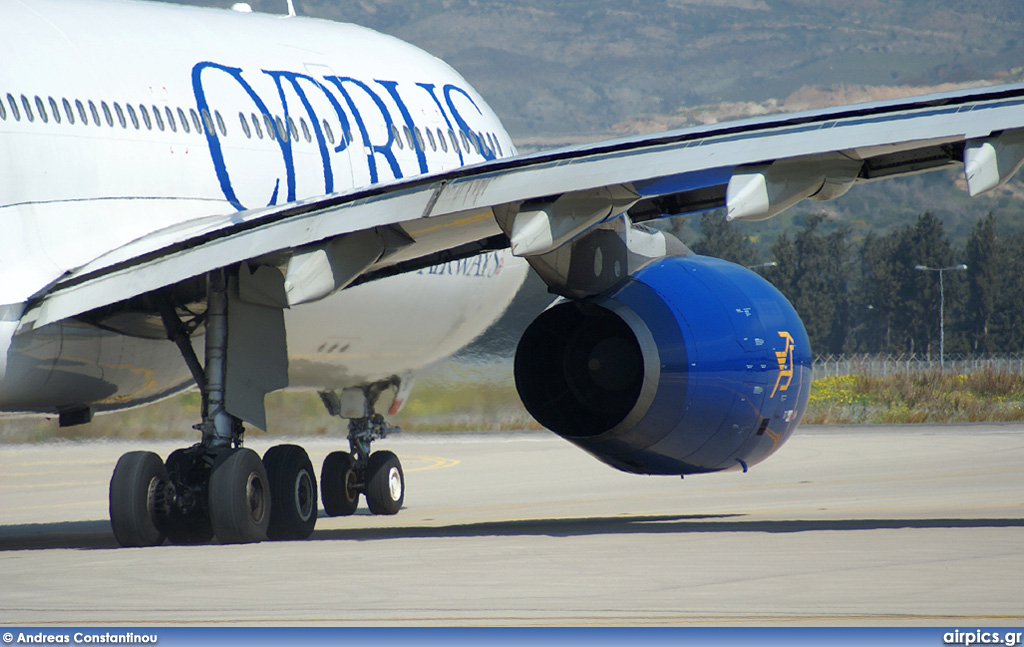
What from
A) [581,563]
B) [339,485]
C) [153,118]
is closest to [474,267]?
[339,485]

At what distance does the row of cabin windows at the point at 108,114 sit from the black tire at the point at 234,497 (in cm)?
235

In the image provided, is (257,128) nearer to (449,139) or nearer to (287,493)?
(287,493)

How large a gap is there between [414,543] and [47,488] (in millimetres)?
13162

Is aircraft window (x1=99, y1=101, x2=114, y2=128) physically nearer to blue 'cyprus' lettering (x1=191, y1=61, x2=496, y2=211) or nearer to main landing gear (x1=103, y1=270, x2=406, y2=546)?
blue 'cyprus' lettering (x1=191, y1=61, x2=496, y2=211)

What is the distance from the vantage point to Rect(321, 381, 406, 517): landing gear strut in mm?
14750

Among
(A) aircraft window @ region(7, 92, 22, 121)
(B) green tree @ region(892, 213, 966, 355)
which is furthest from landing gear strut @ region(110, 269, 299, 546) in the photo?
(B) green tree @ region(892, 213, 966, 355)

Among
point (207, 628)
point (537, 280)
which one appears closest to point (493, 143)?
point (537, 280)

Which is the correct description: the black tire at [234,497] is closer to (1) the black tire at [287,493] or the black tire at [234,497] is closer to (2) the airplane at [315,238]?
(2) the airplane at [315,238]

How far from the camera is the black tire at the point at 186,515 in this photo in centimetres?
1033

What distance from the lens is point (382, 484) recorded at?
14.9 metres

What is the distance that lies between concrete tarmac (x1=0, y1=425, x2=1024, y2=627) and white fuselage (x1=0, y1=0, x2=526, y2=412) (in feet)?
4.75

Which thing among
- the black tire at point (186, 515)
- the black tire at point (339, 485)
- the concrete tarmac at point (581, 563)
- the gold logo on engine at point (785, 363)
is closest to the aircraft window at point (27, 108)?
the black tire at point (186, 515)

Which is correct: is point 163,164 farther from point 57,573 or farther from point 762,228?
point 762,228

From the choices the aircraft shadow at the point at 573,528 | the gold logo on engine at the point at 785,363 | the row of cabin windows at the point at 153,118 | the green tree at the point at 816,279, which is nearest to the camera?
the row of cabin windows at the point at 153,118
